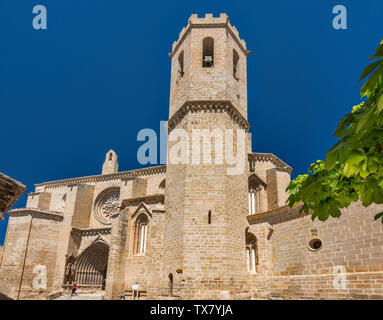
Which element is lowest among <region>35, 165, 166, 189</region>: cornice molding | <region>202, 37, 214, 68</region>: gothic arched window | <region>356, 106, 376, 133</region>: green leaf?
<region>356, 106, 376, 133</region>: green leaf

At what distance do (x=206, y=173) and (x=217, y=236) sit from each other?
2.81 metres

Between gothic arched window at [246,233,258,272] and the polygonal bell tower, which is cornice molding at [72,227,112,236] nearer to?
the polygonal bell tower

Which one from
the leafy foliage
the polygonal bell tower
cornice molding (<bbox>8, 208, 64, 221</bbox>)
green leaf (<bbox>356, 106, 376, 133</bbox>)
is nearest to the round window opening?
the polygonal bell tower

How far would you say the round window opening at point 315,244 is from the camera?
11.5 metres

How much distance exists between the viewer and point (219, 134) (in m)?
14.5

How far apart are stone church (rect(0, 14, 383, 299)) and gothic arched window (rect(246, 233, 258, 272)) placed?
0.05 metres

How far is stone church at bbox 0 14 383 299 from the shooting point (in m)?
10.6

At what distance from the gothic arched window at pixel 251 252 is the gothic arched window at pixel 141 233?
5955 millimetres

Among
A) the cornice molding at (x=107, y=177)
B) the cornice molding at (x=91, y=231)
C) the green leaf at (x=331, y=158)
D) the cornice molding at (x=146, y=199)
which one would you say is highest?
the cornice molding at (x=107, y=177)

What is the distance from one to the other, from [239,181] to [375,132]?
1210 cm

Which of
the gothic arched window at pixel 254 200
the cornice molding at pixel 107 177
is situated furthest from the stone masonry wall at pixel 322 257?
the cornice molding at pixel 107 177

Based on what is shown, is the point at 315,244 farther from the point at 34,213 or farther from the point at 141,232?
the point at 34,213

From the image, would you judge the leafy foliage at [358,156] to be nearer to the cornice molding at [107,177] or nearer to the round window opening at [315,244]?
the round window opening at [315,244]
